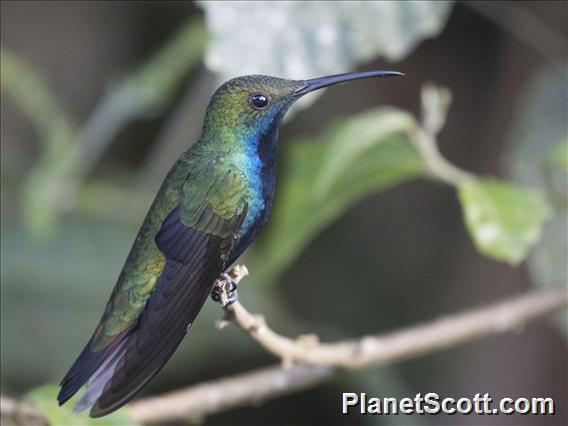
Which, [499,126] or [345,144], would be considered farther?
[499,126]

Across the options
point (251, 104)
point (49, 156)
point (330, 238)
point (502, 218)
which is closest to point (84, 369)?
point (251, 104)

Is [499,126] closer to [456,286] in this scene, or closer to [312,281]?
[456,286]

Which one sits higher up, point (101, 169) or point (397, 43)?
point (101, 169)

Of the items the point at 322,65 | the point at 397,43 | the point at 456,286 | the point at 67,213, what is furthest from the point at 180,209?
the point at 456,286

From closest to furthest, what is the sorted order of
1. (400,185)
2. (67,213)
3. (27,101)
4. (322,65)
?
(322,65), (27,101), (67,213), (400,185)

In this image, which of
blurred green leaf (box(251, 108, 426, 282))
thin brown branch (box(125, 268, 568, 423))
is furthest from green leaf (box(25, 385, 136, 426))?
blurred green leaf (box(251, 108, 426, 282))

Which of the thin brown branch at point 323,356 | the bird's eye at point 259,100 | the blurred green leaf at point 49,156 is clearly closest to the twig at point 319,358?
the thin brown branch at point 323,356
